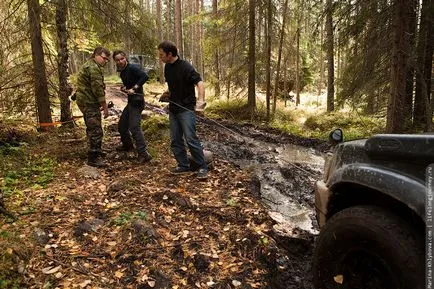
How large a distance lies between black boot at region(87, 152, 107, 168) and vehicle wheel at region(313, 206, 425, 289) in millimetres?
5107

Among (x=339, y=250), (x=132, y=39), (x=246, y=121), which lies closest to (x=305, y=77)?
(x=246, y=121)

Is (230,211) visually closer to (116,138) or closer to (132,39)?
(116,138)

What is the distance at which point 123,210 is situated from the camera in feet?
17.2

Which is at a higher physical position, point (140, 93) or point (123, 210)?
point (140, 93)

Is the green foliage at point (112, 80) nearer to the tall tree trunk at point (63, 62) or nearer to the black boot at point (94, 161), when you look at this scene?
the tall tree trunk at point (63, 62)

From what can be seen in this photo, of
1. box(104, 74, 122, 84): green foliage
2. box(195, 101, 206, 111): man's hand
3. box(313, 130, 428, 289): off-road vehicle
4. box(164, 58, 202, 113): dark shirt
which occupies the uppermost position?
box(104, 74, 122, 84): green foliage

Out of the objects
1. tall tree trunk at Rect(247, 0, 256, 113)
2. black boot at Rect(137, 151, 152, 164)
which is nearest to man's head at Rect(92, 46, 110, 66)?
black boot at Rect(137, 151, 152, 164)

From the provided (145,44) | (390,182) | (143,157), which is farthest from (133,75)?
(390,182)

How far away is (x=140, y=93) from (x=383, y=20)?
23.4 feet

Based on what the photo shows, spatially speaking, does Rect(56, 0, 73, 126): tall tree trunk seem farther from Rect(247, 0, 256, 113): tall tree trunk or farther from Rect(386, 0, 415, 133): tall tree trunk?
Rect(247, 0, 256, 113): tall tree trunk

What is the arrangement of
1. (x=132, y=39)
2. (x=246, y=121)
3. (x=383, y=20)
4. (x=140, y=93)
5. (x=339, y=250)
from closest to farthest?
(x=339, y=250) → (x=140, y=93) → (x=132, y=39) → (x=383, y=20) → (x=246, y=121)

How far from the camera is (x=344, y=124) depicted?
15961 millimetres

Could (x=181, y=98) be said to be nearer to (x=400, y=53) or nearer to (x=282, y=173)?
(x=282, y=173)

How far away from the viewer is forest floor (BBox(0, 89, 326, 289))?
3.91m
